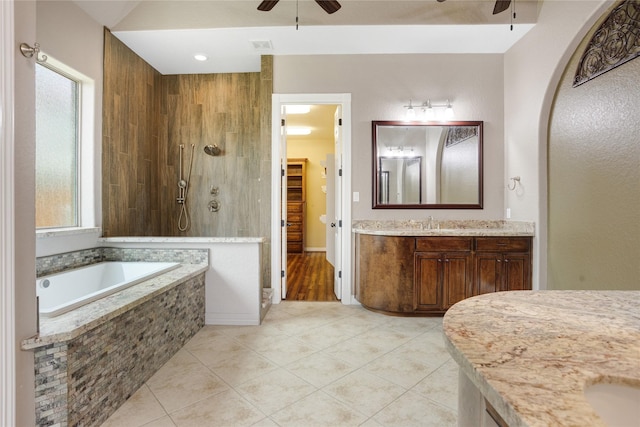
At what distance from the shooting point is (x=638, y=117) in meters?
1.96

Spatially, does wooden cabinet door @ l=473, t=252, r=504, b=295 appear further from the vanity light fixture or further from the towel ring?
the vanity light fixture

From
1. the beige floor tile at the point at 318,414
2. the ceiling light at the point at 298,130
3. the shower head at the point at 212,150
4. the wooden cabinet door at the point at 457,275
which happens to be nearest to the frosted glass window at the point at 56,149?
the shower head at the point at 212,150

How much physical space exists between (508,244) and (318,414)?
2352mm

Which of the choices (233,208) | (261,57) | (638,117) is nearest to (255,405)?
(233,208)

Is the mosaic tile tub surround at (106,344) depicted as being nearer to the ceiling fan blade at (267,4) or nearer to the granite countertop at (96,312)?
the granite countertop at (96,312)

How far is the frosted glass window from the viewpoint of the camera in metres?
2.52

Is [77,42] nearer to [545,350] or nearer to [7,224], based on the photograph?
[7,224]

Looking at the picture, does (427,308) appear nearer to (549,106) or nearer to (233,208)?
(549,106)

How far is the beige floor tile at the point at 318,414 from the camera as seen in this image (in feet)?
5.08

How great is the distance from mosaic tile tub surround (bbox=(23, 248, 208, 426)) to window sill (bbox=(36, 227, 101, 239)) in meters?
0.18

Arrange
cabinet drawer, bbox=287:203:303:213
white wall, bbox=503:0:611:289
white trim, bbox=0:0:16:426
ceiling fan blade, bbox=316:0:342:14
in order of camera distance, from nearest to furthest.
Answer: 1. white trim, bbox=0:0:16:426
2. ceiling fan blade, bbox=316:0:342:14
3. white wall, bbox=503:0:611:289
4. cabinet drawer, bbox=287:203:303:213

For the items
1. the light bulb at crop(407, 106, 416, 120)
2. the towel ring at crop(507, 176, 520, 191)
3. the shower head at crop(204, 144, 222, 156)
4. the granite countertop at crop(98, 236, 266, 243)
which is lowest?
the granite countertop at crop(98, 236, 266, 243)

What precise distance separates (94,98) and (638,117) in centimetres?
429

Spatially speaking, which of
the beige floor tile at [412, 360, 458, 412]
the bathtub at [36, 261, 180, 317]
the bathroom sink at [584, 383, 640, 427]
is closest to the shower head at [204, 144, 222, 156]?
the bathtub at [36, 261, 180, 317]
